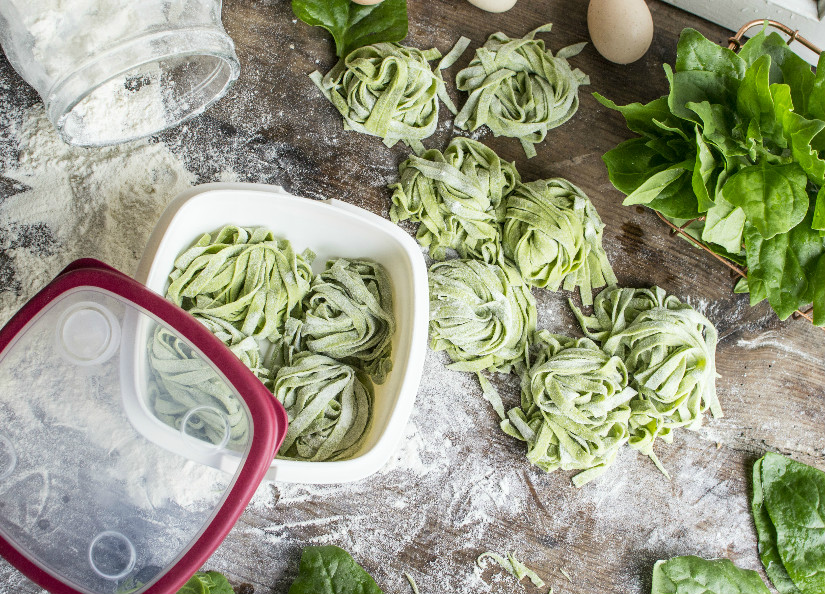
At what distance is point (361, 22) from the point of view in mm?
1085

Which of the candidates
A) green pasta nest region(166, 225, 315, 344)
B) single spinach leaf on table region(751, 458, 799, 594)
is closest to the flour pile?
green pasta nest region(166, 225, 315, 344)

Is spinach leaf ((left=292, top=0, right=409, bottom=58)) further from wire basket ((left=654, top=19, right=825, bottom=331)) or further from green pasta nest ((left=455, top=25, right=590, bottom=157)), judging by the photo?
wire basket ((left=654, top=19, right=825, bottom=331))

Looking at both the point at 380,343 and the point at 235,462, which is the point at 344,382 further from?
the point at 235,462

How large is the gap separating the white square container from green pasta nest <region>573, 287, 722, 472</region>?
361 millimetres

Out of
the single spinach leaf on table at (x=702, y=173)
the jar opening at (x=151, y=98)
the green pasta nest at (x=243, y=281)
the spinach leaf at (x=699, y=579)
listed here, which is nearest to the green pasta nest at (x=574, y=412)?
the spinach leaf at (x=699, y=579)

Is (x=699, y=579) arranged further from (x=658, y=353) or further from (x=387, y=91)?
(x=387, y=91)

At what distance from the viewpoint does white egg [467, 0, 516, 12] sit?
109cm

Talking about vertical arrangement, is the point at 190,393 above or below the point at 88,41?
below

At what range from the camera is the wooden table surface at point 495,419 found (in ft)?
3.49

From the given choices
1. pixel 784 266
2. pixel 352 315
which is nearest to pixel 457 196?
pixel 352 315

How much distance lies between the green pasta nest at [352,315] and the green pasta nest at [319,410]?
0.04 m

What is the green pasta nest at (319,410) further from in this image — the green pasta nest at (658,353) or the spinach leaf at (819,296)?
the spinach leaf at (819,296)

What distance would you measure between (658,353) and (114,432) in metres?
0.86

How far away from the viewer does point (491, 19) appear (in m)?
1.14
